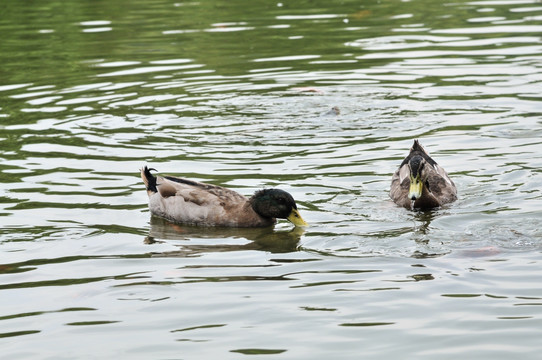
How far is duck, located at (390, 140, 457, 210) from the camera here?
11227 millimetres

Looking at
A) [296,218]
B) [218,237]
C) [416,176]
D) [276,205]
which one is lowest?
[218,237]

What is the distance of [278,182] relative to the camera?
12164 millimetres

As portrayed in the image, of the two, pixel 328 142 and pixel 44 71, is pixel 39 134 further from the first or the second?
pixel 44 71

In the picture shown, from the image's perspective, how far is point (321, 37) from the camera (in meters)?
21.6

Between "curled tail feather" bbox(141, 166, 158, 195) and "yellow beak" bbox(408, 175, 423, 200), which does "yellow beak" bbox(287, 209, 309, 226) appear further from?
"curled tail feather" bbox(141, 166, 158, 195)

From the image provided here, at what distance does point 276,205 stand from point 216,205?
68cm

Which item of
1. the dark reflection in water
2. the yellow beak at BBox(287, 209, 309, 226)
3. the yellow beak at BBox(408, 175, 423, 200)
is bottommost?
the dark reflection in water

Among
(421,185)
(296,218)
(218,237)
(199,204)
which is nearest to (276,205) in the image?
(296,218)

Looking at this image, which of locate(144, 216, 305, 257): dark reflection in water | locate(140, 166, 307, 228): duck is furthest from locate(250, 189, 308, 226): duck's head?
locate(144, 216, 305, 257): dark reflection in water

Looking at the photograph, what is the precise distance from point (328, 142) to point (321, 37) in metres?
8.06

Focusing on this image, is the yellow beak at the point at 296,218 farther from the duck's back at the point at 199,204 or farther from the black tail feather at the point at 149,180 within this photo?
the black tail feather at the point at 149,180

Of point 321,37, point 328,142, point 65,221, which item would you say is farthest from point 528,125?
point 321,37

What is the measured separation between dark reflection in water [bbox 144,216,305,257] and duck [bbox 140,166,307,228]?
79 mm

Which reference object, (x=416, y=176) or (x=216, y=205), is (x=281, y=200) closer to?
(x=216, y=205)
